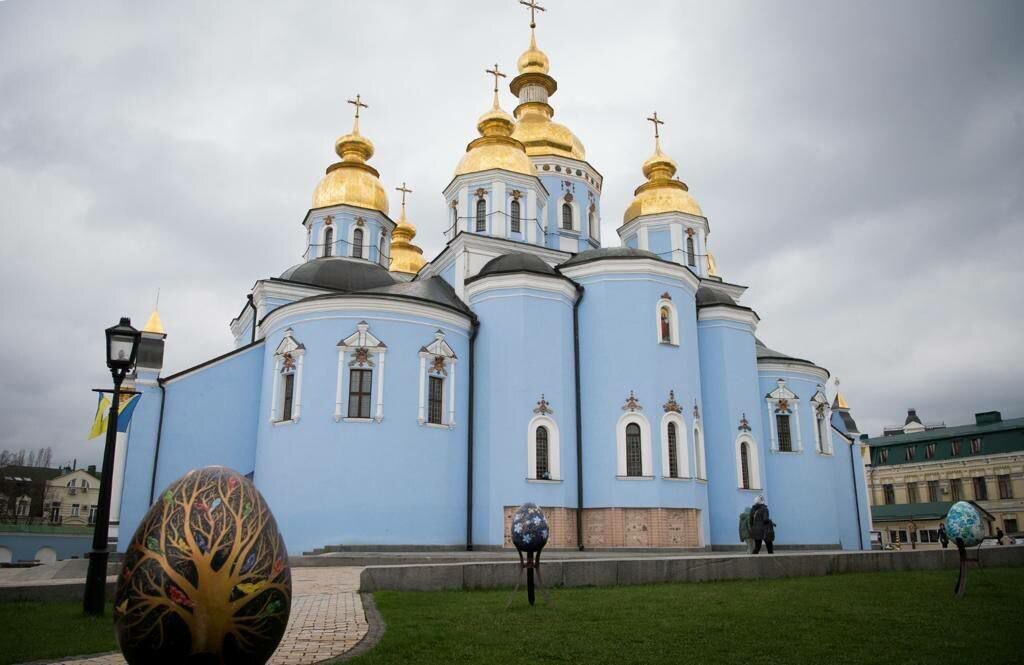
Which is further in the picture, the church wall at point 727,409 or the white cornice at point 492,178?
the white cornice at point 492,178

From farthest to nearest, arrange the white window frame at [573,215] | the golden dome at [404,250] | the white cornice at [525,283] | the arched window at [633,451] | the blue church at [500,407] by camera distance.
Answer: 1. the golden dome at [404,250]
2. the white window frame at [573,215]
3. the white cornice at [525,283]
4. the arched window at [633,451]
5. the blue church at [500,407]

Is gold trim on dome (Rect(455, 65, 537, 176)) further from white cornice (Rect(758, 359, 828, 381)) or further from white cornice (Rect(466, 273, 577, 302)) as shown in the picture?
white cornice (Rect(758, 359, 828, 381))

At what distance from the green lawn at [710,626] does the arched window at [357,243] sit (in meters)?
20.1

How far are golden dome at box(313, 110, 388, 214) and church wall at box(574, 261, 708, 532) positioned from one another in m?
10.8

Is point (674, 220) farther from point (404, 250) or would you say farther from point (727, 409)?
point (404, 250)

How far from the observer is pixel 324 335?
68.0 feet

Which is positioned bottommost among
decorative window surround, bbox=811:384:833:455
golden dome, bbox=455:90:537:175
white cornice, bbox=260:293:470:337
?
decorative window surround, bbox=811:384:833:455

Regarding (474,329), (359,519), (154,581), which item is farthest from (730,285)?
(154,581)

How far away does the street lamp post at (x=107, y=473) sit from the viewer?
28.3ft

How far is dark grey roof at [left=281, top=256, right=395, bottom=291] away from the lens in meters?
26.9

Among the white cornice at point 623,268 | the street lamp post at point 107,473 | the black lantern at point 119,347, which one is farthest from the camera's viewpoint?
the white cornice at point 623,268

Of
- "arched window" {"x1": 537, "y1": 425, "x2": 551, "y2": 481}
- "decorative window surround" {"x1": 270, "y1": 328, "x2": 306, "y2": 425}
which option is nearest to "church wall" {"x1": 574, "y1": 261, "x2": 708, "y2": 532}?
"arched window" {"x1": 537, "y1": 425, "x2": 551, "y2": 481}

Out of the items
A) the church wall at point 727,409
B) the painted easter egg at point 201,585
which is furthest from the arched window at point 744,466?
the painted easter egg at point 201,585

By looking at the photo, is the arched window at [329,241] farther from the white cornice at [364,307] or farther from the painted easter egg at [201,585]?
the painted easter egg at [201,585]
